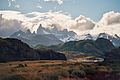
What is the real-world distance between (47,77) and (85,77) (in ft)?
97.3

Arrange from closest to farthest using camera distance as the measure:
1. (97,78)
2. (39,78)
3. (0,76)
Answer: (0,76) < (39,78) < (97,78)

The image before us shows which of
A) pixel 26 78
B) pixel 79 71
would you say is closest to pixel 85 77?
pixel 79 71

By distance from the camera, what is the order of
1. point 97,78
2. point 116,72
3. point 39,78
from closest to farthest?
point 39,78
point 97,78
point 116,72

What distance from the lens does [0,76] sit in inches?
5217

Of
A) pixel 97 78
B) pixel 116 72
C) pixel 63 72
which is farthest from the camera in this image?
pixel 116 72

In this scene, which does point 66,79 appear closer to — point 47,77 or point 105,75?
point 47,77

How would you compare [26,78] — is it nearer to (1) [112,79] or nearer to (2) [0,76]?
(2) [0,76]

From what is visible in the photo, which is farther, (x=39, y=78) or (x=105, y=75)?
(x=105, y=75)

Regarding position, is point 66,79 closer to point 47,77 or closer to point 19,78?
point 47,77

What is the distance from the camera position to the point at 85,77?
167125mm

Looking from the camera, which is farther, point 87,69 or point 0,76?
point 87,69

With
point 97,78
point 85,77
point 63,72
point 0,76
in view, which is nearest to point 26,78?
point 0,76

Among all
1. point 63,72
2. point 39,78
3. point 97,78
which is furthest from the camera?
point 97,78

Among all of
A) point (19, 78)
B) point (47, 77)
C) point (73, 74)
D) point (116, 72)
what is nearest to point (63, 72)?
point (73, 74)
